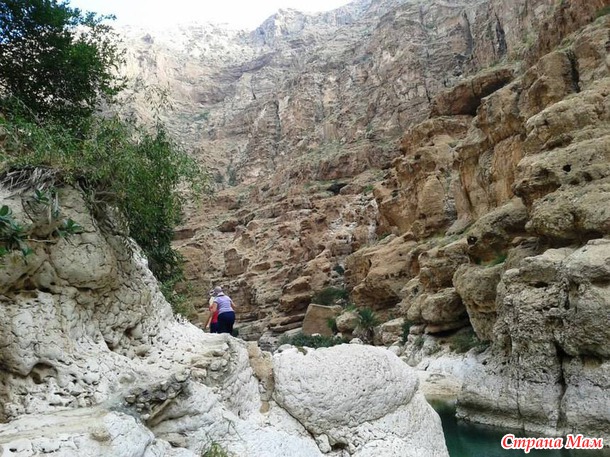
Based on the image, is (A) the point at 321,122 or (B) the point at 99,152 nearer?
(B) the point at 99,152

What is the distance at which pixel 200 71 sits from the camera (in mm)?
154750

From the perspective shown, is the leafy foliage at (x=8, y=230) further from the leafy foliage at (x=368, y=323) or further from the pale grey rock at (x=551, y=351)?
the leafy foliage at (x=368, y=323)

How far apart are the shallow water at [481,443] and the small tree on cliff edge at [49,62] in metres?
11.8

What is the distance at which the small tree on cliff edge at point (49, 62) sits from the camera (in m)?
10.0

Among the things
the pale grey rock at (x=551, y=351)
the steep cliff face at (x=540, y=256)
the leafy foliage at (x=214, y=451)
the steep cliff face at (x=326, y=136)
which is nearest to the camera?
the leafy foliage at (x=214, y=451)

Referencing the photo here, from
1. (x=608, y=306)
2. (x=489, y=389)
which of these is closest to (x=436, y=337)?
(x=489, y=389)

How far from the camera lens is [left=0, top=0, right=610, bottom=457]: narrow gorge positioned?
466cm

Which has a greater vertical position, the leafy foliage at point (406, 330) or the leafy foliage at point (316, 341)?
the leafy foliage at point (406, 330)

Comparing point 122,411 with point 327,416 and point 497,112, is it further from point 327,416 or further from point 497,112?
point 497,112

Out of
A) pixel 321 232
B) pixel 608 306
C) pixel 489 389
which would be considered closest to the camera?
pixel 608 306

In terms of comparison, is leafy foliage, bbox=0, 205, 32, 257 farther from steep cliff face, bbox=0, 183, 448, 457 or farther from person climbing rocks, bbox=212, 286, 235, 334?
person climbing rocks, bbox=212, 286, 235, 334

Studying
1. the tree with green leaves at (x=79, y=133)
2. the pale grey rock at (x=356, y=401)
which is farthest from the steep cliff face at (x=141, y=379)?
the tree with green leaves at (x=79, y=133)

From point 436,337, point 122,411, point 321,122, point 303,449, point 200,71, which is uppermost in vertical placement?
point 200,71

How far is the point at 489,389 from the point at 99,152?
43.5 feet
